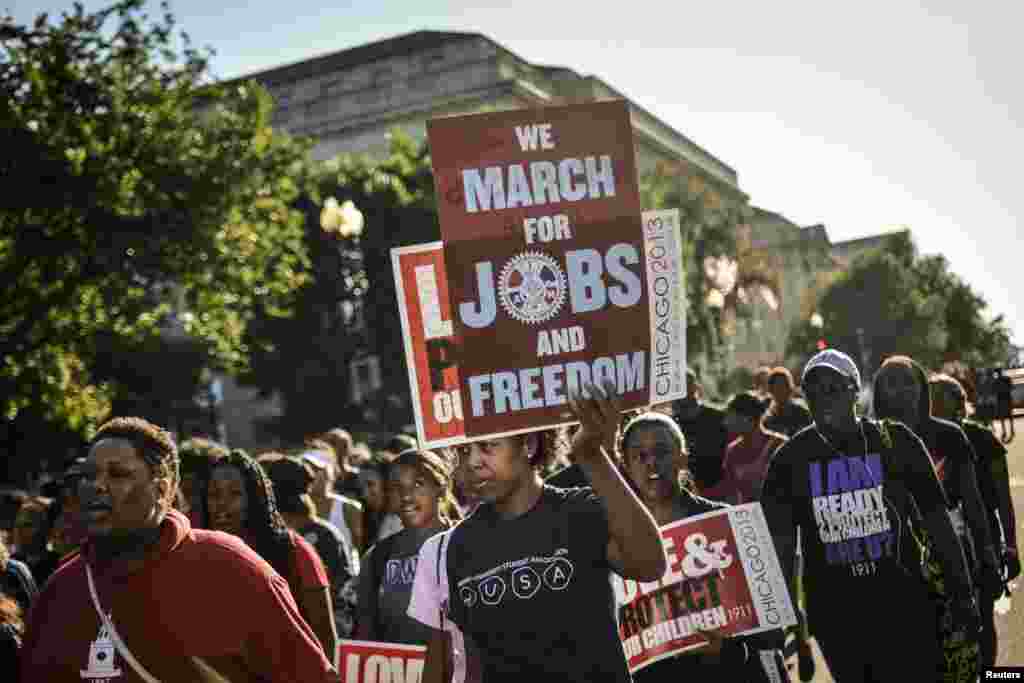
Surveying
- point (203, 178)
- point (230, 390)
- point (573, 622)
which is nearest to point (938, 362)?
point (230, 390)

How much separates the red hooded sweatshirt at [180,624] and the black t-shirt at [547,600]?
0.45m

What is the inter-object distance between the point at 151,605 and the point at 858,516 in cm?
310

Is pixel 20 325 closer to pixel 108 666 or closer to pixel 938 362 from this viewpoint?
pixel 108 666

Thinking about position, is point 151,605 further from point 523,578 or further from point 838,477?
point 838,477

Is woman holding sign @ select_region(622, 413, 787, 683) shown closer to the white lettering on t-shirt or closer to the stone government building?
the white lettering on t-shirt

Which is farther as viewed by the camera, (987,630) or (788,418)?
(788,418)

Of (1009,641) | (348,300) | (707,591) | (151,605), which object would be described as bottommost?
(1009,641)

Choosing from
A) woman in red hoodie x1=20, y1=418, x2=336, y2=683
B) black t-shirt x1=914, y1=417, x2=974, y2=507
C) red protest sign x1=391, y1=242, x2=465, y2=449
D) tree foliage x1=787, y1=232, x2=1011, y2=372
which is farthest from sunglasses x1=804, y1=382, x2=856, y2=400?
tree foliage x1=787, y1=232, x2=1011, y2=372


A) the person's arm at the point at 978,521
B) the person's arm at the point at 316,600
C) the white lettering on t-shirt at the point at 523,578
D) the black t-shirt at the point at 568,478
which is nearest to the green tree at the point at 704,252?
the person's arm at the point at 978,521

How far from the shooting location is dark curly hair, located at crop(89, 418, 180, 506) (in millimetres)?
4039

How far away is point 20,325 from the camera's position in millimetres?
Result: 23844

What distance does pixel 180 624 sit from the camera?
3754 millimetres

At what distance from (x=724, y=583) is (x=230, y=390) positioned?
6056 cm

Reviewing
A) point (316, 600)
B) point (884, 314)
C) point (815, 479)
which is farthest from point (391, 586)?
point (884, 314)
